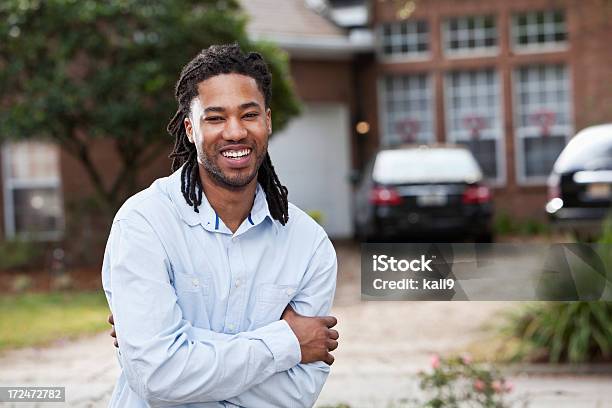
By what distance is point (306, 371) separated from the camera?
2656 millimetres

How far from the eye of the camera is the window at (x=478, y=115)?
18922 millimetres

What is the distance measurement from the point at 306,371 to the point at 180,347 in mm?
404

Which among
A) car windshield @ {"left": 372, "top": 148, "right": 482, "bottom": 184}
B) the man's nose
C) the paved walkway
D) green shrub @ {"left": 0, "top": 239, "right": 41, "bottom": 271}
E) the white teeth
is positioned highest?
car windshield @ {"left": 372, "top": 148, "right": 482, "bottom": 184}

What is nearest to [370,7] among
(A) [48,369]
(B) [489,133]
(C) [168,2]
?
(B) [489,133]

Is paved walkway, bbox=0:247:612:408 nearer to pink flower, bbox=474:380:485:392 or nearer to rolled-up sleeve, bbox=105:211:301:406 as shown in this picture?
pink flower, bbox=474:380:485:392

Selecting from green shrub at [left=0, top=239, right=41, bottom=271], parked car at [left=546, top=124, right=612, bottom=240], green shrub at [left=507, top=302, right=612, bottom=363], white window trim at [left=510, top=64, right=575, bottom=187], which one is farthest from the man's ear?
white window trim at [left=510, top=64, right=575, bottom=187]

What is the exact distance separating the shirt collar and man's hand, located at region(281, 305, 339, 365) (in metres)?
0.27

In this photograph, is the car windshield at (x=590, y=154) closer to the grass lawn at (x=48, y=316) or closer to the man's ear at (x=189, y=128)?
the grass lawn at (x=48, y=316)

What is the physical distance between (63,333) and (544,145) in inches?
486

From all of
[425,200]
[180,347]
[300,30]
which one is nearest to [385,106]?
[300,30]

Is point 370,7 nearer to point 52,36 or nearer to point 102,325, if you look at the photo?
point 52,36

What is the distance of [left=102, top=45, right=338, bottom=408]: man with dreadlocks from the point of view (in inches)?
96.3

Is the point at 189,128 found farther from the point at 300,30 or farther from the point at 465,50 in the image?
the point at 465,50

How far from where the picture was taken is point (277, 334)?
257 centimetres
